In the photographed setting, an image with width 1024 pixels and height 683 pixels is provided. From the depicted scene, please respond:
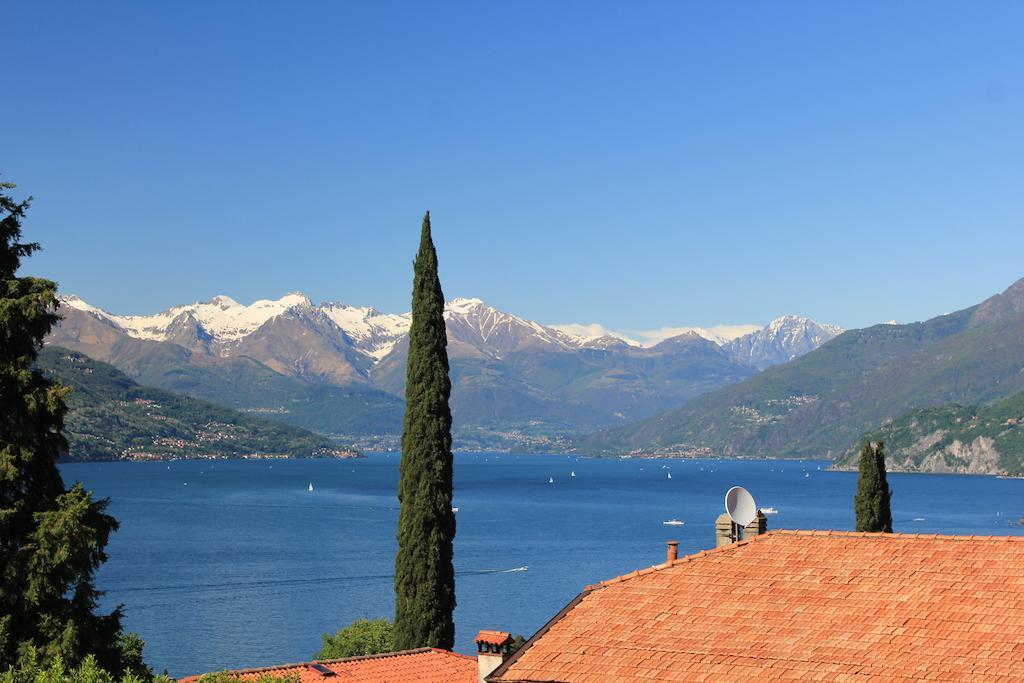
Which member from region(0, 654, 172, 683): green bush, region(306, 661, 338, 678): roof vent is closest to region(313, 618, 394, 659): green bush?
region(306, 661, 338, 678): roof vent

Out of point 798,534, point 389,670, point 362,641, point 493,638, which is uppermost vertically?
point 798,534

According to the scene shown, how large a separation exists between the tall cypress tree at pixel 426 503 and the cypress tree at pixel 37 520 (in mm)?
13918

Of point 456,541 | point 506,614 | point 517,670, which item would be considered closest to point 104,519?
point 517,670

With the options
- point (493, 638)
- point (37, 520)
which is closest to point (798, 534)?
point (493, 638)

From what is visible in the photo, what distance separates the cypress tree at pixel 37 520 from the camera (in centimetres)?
2602

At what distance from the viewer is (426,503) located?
41469 millimetres

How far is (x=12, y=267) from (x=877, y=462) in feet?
121

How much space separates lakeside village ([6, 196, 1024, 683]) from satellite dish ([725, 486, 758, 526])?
0.05m

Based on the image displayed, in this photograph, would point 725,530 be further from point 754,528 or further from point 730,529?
point 754,528

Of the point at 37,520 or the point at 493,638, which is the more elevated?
the point at 37,520

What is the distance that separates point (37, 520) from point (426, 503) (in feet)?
55.1

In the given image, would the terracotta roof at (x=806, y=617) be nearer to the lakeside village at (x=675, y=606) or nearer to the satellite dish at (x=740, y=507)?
the lakeside village at (x=675, y=606)

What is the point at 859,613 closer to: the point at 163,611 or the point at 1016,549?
the point at 1016,549

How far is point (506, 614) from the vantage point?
3639 inches
